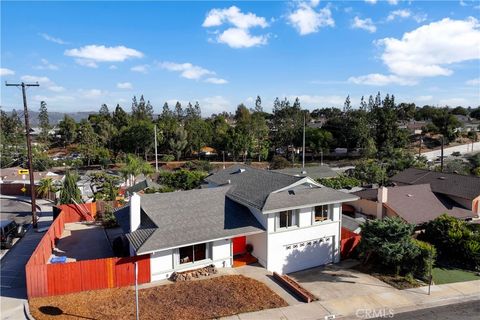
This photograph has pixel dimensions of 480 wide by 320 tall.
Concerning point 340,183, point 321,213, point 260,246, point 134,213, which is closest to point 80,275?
point 134,213

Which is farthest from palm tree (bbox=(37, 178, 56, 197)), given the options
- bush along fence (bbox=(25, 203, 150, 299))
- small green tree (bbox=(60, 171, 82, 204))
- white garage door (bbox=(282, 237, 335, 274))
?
white garage door (bbox=(282, 237, 335, 274))

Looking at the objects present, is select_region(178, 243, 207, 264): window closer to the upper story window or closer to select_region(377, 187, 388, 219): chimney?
the upper story window

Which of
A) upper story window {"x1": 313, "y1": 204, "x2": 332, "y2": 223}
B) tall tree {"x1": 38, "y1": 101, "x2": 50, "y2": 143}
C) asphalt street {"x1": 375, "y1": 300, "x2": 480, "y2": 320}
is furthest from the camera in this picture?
tall tree {"x1": 38, "y1": 101, "x2": 50, "y2": 143}

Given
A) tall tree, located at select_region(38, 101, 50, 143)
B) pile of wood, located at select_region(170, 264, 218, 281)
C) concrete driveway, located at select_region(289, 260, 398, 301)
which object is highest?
tall tree, located at select_region(38, 101, 50, 143)

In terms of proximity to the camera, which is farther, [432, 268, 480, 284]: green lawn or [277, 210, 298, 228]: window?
[277, 210, 298, 228]: window

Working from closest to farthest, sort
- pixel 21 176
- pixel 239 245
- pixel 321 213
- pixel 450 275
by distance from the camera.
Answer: pixel 450 275
pixel 239 245
pixel 321 213
pixel 21 176

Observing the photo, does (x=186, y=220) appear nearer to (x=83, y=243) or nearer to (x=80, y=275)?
(x=80, y=275)

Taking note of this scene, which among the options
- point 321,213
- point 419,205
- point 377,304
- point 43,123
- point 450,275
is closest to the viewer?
point 377,304

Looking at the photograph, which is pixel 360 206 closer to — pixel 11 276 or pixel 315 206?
pixel 315 206
